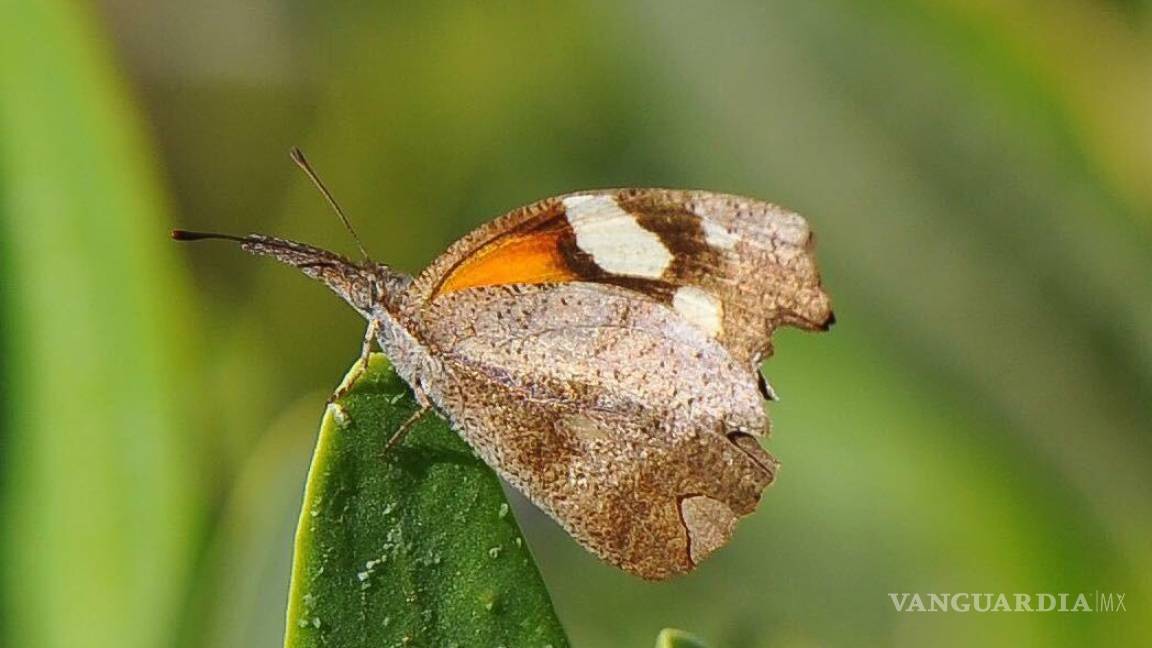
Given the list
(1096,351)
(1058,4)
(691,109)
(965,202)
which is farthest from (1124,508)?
(691,109)

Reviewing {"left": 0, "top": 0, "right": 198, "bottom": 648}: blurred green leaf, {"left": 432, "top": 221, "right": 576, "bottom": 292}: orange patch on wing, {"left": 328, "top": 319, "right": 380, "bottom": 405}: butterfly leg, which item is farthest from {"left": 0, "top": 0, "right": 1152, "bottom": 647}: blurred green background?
{"left": 432, "top": 221, "right": 576, "bottom": 292}: orange patch on wing

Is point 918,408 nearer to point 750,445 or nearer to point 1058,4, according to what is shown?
point 750,445

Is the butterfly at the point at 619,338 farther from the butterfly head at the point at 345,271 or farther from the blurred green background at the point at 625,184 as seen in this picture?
the blurred green background at the point at 625,184

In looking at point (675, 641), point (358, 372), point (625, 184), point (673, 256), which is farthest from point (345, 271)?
point (625, 184)

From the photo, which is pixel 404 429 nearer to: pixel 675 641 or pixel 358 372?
pixel 358 372

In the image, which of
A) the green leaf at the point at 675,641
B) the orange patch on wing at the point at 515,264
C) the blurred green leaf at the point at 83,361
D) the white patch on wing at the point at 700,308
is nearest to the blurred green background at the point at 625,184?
the blurred green leaf at the point at 83,361

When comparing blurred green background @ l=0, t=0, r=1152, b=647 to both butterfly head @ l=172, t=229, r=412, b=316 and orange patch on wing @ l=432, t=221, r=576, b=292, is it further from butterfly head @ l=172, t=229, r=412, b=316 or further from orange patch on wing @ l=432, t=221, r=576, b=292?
orange patch on wing @ l=432, t=221, r=576, b=292
